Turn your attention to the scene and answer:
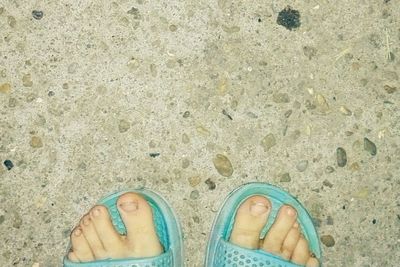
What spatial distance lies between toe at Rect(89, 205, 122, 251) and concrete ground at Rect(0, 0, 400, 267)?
0.17ft

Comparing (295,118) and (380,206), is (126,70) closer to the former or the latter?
(295,118)

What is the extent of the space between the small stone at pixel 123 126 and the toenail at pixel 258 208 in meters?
0.39

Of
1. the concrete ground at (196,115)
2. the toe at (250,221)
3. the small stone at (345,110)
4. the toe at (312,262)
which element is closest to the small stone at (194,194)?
the concrete ground at (196,115)

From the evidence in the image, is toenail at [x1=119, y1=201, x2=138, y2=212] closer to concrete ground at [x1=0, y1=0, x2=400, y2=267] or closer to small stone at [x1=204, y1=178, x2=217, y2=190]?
concrete ground at [x1=0, y1=0, x2=400, y2=267]

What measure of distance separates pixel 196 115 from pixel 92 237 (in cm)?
43

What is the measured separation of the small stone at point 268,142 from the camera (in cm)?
145

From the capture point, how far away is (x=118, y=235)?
1.46 meters

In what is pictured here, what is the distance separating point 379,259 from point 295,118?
438 mm

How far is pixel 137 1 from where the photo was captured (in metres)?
1.46

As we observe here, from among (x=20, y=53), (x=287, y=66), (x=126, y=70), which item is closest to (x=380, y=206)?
(x=287, y=66)

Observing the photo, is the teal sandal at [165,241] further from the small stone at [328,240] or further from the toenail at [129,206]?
the small stone at [328,240]

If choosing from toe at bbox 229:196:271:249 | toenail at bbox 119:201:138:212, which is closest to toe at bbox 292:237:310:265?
toe at bbox 229:196:271:249

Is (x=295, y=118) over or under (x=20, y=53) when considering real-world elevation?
over

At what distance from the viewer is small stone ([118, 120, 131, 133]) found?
144 centimetres
